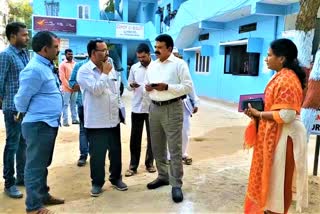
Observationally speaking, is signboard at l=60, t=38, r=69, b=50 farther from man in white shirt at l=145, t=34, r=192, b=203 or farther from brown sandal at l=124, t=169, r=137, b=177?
man in white shirt at l=145, t=34, r=192, b=203

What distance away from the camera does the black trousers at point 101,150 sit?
140 inches

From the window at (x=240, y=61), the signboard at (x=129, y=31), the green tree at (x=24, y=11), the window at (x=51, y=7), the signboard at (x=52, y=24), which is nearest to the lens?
the window at (x=240, y=61)

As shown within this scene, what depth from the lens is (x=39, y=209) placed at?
2996 millimetres

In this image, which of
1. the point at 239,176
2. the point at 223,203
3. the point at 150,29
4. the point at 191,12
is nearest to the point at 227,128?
the point at 239,176

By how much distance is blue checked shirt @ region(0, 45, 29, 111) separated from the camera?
3398 millimetres

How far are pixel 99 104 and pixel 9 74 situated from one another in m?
0.97

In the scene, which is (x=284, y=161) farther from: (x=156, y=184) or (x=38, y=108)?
(x=38, y=108)

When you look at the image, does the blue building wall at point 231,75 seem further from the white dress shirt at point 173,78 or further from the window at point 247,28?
the white dress shirt at point 173,78

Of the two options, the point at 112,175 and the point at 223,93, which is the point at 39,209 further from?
the point at 223,93

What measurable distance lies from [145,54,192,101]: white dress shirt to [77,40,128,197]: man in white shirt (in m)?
0.48

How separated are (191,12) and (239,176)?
11254 mm

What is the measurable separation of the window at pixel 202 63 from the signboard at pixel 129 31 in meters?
5.69

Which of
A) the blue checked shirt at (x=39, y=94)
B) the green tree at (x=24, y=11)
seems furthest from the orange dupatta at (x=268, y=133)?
the green tree at (x=24, y=11)

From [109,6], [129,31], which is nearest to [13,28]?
[129,31]
